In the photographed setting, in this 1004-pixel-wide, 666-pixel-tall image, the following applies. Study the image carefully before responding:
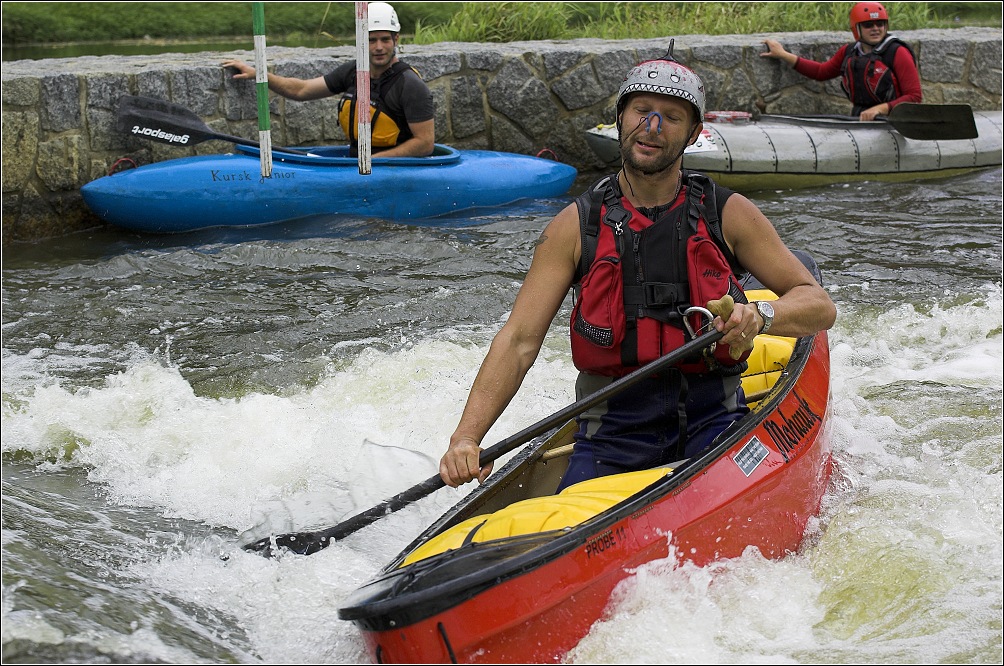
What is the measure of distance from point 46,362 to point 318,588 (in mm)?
2370

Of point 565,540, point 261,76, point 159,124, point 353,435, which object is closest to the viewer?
point 565,540

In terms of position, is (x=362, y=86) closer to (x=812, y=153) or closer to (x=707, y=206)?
(x=812, y=153)

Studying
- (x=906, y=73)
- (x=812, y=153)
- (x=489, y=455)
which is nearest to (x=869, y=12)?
(x=906, y=73)

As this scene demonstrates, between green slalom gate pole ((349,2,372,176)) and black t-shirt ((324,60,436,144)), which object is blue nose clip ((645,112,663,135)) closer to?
green slalom gate pole ((349,2,372,176))

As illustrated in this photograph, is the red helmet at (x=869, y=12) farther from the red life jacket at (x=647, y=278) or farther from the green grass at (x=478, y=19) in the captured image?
the red life jacket at (x=647, y=278)

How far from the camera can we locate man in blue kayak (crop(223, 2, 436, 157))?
22.4 feet

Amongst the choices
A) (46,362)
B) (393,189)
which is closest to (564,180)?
(393,189)

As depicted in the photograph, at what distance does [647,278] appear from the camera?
284cm

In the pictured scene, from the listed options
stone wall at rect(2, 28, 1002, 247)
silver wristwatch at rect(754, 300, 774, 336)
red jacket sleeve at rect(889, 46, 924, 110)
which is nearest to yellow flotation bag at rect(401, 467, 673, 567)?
silver wristwatch at rect(754, 300, 774, 336)

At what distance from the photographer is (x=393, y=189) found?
7121 millimetres

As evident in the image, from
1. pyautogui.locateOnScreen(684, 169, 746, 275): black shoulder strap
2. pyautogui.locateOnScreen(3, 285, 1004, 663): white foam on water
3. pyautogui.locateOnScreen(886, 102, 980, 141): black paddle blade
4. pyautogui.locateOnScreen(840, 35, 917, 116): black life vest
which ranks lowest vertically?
pyautogui.locateOnScreen(3, 285, 1004, 663): white foam on water

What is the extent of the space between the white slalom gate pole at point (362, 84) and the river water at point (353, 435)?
0.51m

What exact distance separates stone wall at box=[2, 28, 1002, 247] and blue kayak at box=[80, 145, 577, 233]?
1.34ft

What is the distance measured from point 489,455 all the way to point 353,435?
1.46m
